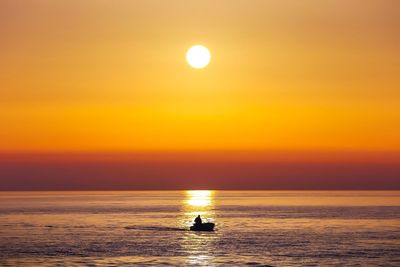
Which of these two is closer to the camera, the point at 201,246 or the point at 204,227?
the point at 201,246

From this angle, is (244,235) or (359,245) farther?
(244,235)

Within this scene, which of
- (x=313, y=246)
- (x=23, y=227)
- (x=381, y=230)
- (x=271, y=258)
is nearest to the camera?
(x=271, y=258)

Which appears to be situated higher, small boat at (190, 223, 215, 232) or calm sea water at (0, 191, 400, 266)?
small boat at (190, 223, 215, 232)

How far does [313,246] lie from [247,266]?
24.7 m

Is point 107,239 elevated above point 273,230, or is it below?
below

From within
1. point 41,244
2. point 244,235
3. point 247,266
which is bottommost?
point 247,266

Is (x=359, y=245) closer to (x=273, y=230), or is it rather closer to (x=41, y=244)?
(x=273, y=230)

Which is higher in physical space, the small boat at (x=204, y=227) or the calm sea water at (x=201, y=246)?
the small boat at (x=204, y=227)

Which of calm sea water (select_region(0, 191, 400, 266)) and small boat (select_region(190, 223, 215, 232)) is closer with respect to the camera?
calm sea water (select_region(0, 191, 400, 266))

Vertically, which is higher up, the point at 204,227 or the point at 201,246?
the point at 204,227

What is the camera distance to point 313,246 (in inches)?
3907

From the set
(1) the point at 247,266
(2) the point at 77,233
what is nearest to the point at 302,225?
(2) the point at 77,233

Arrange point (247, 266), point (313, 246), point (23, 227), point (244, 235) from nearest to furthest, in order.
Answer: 1. point (247, 266)
2. point (313, 246)
3. point (244, 235)
4. point (23, 227)

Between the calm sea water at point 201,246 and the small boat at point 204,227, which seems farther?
the small boat at point 204,227
